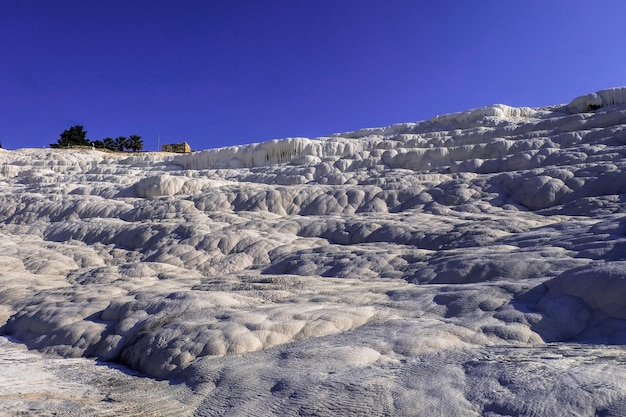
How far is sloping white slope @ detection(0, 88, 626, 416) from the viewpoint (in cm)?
322

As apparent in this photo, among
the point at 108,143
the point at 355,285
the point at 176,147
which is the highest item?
the point at 108,143

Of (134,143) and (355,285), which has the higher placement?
(134,143)

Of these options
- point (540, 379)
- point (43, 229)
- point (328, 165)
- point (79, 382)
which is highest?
point (328, 165)

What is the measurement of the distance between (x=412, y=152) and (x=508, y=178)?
687cm

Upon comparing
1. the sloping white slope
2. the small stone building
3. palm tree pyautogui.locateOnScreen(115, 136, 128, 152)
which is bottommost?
the sloping white slope

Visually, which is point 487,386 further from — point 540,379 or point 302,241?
point 302,241

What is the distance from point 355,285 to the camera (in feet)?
21.7

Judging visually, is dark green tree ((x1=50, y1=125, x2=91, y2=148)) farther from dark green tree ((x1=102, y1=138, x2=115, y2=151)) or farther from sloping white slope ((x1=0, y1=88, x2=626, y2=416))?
sloping white slope ((x1=0, y1=88, x2=626, y2=416))

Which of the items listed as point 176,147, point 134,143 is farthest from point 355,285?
point 134,143

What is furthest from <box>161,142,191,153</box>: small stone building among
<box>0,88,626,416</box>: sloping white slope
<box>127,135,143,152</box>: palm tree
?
<box>0,88,626,416</box>: sloping white slope

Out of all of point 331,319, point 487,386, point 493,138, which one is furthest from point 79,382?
point 493,138

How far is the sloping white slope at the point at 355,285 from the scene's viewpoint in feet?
10.6

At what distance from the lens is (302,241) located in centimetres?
1011

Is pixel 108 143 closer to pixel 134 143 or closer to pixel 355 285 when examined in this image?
pixel 134 143
